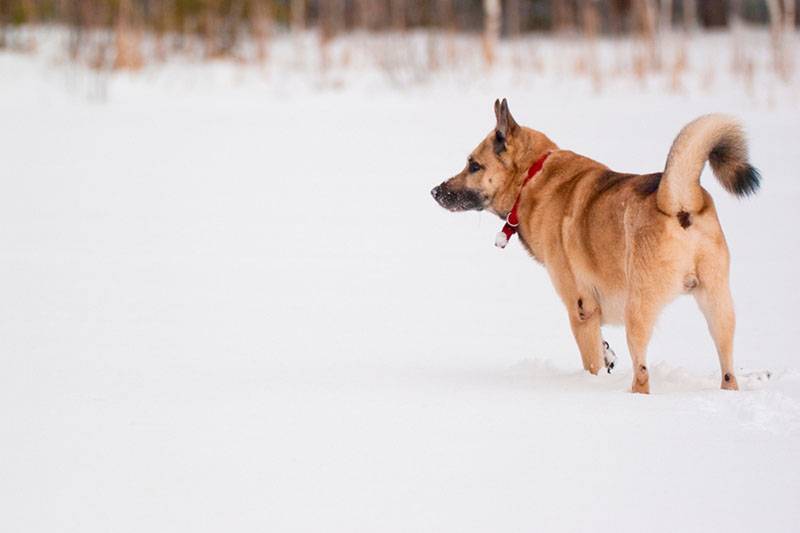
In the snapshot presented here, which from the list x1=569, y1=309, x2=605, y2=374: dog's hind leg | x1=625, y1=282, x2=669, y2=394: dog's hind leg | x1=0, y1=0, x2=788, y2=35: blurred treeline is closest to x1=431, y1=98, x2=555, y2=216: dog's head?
x1=569, y1=309, x2=605, y2=374: dog's hind leg

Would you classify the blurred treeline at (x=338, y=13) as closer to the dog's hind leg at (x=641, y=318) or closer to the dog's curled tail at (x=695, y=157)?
the dog's curled tail at (x=695, y=157)

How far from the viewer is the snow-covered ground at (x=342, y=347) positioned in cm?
368

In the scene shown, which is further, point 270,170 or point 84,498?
point 270,170

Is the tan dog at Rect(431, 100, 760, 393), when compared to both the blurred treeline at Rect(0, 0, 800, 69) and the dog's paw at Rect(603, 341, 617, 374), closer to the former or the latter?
the dog's paw at Rect(603, 341, 617, 374)

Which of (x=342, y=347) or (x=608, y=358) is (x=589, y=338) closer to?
(x=608, y=358)

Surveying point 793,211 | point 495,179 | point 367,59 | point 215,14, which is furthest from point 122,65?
point 495,179

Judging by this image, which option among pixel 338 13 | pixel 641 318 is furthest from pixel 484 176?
pixel 338 13

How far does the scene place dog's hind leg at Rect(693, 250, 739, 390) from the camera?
180 inches

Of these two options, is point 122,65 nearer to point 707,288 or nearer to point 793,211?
point 793,211

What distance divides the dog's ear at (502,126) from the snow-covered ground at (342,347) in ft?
3.70

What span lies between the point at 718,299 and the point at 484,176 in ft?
5.49

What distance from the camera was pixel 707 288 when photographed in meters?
4.59

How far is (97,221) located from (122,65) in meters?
7.75

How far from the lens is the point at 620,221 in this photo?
16.0 feet
